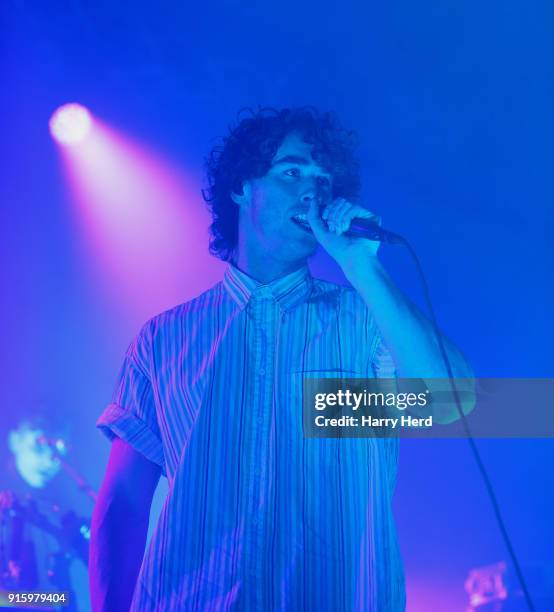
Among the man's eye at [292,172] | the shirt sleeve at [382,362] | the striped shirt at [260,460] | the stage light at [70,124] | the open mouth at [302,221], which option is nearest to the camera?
the striped shirt at [260,460]

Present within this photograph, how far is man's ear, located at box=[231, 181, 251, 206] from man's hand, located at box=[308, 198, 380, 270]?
1.21 ft

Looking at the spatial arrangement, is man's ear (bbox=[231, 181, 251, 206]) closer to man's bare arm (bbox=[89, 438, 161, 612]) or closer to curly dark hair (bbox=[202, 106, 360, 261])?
curly dark hair (bbox=[202, 106, 360, 261])

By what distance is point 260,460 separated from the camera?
4.45 feet

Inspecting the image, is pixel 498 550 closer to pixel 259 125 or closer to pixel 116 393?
pixel 116 393

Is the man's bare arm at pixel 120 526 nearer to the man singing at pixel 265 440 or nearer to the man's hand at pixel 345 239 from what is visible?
the man singing at pixel 265 440

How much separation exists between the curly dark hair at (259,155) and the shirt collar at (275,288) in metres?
0.15

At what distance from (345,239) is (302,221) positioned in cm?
19

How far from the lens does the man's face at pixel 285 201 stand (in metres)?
1.55

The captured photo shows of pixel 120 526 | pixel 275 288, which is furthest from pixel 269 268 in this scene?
pixel 120 526

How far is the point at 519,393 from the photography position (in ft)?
4.94

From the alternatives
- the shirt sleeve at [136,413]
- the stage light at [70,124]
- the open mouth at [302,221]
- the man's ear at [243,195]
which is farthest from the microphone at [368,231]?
the stage light at [70,124]

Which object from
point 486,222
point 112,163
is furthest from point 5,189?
point 486,222

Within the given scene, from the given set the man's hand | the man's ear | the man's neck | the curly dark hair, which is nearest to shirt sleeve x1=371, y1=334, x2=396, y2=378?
the man's hand

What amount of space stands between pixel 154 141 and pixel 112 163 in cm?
15
